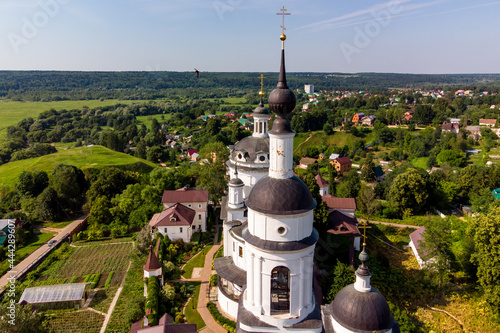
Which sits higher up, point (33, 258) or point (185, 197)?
point (185, 197)

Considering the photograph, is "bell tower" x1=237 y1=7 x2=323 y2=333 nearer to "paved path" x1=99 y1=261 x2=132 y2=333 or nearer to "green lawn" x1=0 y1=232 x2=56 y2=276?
Result: "paved path" x1=99 y1=261 x2=132 y2=333

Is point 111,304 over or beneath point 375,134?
beneath

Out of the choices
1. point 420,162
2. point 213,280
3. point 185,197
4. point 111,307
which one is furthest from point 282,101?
point 420,162

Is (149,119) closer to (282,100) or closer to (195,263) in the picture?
(195,263)

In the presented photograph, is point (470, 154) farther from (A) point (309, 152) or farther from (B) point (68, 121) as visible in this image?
(B) point (68, 121)

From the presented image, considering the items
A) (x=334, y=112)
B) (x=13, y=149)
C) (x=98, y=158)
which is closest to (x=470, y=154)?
(x=334, y=112)

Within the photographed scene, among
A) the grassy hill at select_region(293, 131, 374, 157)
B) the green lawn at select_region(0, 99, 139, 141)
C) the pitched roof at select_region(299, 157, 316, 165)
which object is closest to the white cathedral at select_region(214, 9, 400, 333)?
the pitched roof at select_region(299, 157, 316, 165)
